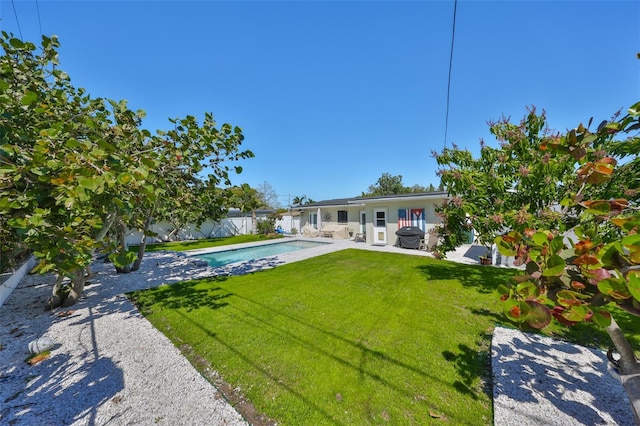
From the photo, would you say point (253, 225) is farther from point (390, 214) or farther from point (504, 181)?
point (504, 181)

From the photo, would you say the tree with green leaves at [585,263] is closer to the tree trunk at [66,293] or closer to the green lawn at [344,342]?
the green lawn at [344,342]

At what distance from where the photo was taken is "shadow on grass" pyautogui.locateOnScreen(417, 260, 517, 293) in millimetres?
7664

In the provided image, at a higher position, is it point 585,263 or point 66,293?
point 585,263

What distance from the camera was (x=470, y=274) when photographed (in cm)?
894

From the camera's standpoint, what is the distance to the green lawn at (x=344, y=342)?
299cm

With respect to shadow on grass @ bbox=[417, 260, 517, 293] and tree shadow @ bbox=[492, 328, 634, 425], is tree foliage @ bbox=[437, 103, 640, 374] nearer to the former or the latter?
tree shadow @ bbox=[492, 328, 634, 425]

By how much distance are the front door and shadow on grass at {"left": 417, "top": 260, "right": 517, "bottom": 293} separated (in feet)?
20.7

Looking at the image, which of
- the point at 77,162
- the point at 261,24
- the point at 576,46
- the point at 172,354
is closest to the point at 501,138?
the point at 576,46

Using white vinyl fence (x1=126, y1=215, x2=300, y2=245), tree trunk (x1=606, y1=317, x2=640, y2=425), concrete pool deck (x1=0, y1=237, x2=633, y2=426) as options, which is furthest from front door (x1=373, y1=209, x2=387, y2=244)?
tree trunk (x1=606, y1=317, x2=640, y2=425)

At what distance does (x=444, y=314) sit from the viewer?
550 centimetres

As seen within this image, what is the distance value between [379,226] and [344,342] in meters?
13.8

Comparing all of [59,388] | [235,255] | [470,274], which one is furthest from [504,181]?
[235,255]

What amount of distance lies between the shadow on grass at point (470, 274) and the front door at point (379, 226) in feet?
20.7

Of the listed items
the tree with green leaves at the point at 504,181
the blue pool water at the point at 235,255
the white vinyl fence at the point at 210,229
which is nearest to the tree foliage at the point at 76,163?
the tree with green leaves at the point at 504,181
